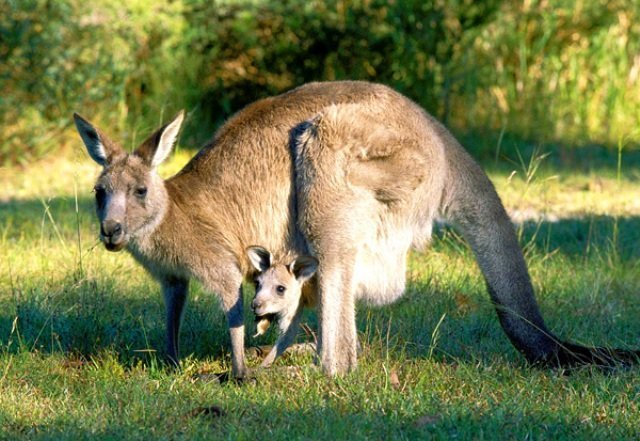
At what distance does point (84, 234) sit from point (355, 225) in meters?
2.93

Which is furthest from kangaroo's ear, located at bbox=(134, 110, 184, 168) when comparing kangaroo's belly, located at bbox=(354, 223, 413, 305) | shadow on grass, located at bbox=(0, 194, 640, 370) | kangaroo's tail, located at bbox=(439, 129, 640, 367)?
kangaroo's tail, located at bbox=(439, 129, 640, 367)

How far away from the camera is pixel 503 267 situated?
465 cm

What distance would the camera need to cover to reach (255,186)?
4859mm

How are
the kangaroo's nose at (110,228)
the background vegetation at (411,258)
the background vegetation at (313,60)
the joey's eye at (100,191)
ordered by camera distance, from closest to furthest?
the background vegetation at (411,258) → the kangaroo's nose at (110,228) → the joey's eye at (100,191) → the background vegetation at (313,60)

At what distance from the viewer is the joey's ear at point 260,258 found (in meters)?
4.75

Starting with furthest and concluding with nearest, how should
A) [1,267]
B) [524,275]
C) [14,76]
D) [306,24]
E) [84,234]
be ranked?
[306,24] < [14,76] < [84,234] < [1,267] < [524,275]

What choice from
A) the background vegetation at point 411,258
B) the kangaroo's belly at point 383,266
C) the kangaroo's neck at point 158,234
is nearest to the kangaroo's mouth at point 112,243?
the kangaroo's neck at point 158,234

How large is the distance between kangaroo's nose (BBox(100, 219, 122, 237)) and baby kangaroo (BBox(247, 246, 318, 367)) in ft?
2.00

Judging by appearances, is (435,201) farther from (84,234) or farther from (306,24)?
(306,24)

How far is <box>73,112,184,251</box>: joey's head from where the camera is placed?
14.9ft

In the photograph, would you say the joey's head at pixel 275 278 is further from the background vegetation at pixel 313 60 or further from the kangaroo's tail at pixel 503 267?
the background vegetation at pixel 313 60

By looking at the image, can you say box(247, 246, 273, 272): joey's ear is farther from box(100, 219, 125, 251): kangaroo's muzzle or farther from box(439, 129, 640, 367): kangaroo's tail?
box(439, 129, 640, 367): kangaroo's tail

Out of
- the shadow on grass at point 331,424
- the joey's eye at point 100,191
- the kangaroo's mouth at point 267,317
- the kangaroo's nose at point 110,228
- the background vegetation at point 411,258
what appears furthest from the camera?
the kangaroo's mouth at point 267,317

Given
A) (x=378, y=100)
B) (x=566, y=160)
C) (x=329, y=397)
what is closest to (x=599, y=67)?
(x=566, y=160)
